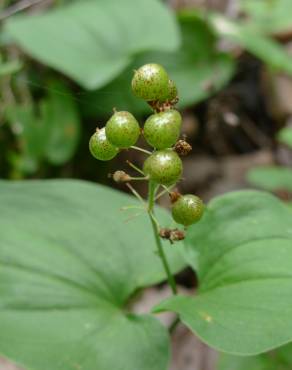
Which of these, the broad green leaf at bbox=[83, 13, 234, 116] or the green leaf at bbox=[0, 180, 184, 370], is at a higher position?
the green leaf at bbox=[0, 180, 184, 370]

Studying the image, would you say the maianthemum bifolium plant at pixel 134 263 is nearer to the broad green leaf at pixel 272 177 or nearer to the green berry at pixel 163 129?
the green berry at pixel 163 129

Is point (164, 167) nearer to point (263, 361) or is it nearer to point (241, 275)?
point (241, 275)

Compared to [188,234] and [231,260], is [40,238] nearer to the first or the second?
[188,234]

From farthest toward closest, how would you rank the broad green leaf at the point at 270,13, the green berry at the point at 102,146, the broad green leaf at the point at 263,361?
the broad green leaf at the point at 270,13 → the broad green leaf at the point at 263,361 → the green berry at the point at 102,146

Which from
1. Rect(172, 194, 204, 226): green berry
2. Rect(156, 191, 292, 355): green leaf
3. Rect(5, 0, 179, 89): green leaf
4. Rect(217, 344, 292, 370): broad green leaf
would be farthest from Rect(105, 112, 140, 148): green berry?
Rect(5, 0, 179, 89): green leaf

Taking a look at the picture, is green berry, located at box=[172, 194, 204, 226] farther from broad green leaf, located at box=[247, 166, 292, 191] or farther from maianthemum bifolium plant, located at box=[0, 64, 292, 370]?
broad green leaf, located at box=[247, 166, 292, 191]

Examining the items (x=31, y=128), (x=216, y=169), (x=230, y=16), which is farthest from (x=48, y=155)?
(x=230, y=16)

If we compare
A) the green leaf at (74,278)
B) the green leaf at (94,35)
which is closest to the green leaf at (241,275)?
the green leaf at (74,278)
